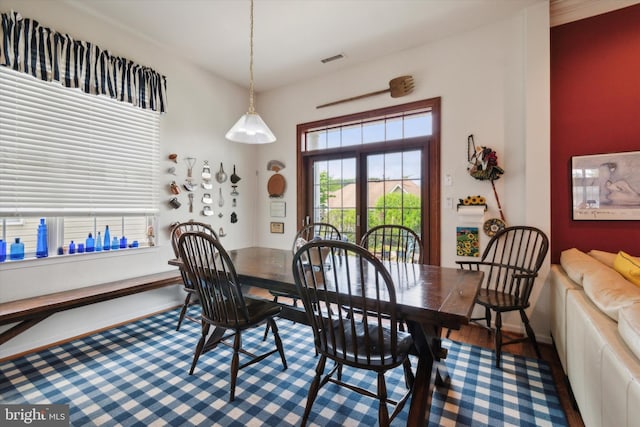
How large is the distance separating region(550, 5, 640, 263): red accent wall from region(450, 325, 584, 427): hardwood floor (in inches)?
32.5

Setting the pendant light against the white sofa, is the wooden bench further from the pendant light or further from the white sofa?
the white sofa

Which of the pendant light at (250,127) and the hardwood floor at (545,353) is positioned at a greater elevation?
the pendant light at (250,127)

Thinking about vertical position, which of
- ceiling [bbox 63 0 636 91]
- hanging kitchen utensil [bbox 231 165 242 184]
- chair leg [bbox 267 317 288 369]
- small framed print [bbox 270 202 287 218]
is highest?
ceiling [bbox 63 0 636 91]

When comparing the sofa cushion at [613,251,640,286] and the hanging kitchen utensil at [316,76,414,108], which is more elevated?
the hanging kitchen utensil at [316,76,414,108]

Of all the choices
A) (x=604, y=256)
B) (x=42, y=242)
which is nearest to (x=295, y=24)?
(x=42, y=242)

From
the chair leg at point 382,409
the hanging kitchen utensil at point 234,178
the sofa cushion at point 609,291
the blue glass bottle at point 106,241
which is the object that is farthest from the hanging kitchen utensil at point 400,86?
the blue glass bottle at point 106,241

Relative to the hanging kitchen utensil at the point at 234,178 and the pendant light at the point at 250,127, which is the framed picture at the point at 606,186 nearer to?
the pendant light at the point at 250,127

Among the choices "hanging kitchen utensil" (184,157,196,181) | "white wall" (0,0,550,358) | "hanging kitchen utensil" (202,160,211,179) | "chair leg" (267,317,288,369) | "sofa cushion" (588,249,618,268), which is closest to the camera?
"chair leg" (267,317,288,369)

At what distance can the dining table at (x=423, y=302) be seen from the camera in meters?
1.28

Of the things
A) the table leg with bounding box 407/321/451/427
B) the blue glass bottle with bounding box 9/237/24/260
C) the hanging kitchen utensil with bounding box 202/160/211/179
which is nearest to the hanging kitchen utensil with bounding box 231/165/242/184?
the hanging kitchen utensil with bounding box 202/160/211/179

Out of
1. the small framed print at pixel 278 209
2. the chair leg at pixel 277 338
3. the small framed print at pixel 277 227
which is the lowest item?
the chair leg at pixel 277 338

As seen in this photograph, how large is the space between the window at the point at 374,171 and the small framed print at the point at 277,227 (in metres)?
0.32

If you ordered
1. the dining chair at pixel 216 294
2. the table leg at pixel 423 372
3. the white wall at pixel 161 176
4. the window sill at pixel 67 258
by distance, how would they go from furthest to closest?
the white wall at pixel 161 176 < the window sill at pixel 67 258 < the dining chair at pixel 216 294 < the table leg at pixel 423 372

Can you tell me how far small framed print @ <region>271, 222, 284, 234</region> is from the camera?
4.29 m
